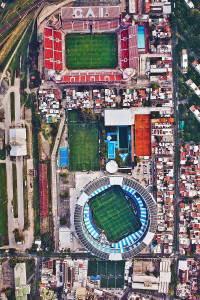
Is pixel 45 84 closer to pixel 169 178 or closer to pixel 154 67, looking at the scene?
pixel 154 67

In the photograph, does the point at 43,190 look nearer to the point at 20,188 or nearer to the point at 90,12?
the point at 20,188

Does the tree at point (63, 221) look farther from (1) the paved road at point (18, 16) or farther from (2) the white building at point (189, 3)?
(2) the white building at point (189, 3)

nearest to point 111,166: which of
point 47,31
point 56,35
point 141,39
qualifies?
point 141,39

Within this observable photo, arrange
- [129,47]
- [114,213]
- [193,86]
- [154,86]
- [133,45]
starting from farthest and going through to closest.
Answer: [114,213]
[193,86]
[154,86]
[129,47]
[133,45]

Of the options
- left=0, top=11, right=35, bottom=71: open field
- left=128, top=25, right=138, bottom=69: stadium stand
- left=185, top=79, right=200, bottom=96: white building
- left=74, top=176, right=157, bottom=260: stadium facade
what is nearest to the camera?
left=128, top=25, right=138, bottom=69: stadium stand

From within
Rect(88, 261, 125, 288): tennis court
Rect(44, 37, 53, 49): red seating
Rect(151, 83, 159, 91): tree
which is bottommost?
Rect(88, 261, 125, 288): tennis court

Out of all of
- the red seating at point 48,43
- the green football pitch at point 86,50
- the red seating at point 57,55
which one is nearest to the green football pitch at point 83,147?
the green football pitch at point 86,50

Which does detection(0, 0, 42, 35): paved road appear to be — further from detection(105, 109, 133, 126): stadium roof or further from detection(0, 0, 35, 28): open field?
detection(105, 109, 133, 126): stadium roof

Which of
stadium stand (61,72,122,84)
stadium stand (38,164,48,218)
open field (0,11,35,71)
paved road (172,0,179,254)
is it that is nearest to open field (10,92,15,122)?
open field (0,11,35,71)
